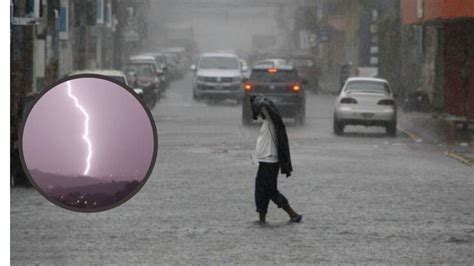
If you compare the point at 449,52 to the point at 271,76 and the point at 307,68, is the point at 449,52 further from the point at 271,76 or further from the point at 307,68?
the point at 307,68

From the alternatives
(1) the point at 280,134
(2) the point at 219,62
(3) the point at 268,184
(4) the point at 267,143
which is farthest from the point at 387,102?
(2) the point at 219,62

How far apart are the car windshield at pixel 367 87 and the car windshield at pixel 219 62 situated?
22.0 m

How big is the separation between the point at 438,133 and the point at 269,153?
902 inches

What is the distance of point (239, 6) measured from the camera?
525 ft

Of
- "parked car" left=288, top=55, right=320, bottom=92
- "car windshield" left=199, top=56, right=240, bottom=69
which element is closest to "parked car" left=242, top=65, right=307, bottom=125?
"car windshield" left=199, top=56, right=240, bottom=69

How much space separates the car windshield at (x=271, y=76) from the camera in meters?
43.9

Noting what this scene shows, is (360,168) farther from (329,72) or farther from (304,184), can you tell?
(329,72)

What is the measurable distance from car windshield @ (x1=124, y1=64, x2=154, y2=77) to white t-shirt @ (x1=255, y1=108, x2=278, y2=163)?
41.9 metres

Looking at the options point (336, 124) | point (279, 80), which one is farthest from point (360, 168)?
A: point (279, 80)

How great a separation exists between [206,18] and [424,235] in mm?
159385

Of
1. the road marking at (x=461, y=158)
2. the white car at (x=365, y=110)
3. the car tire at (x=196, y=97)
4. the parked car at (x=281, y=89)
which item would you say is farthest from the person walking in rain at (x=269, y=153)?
the car tire at (x=196, y=97)

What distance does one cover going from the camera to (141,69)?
2275 inches

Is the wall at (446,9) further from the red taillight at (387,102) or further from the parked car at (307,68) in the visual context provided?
the parked car at (307,68)
